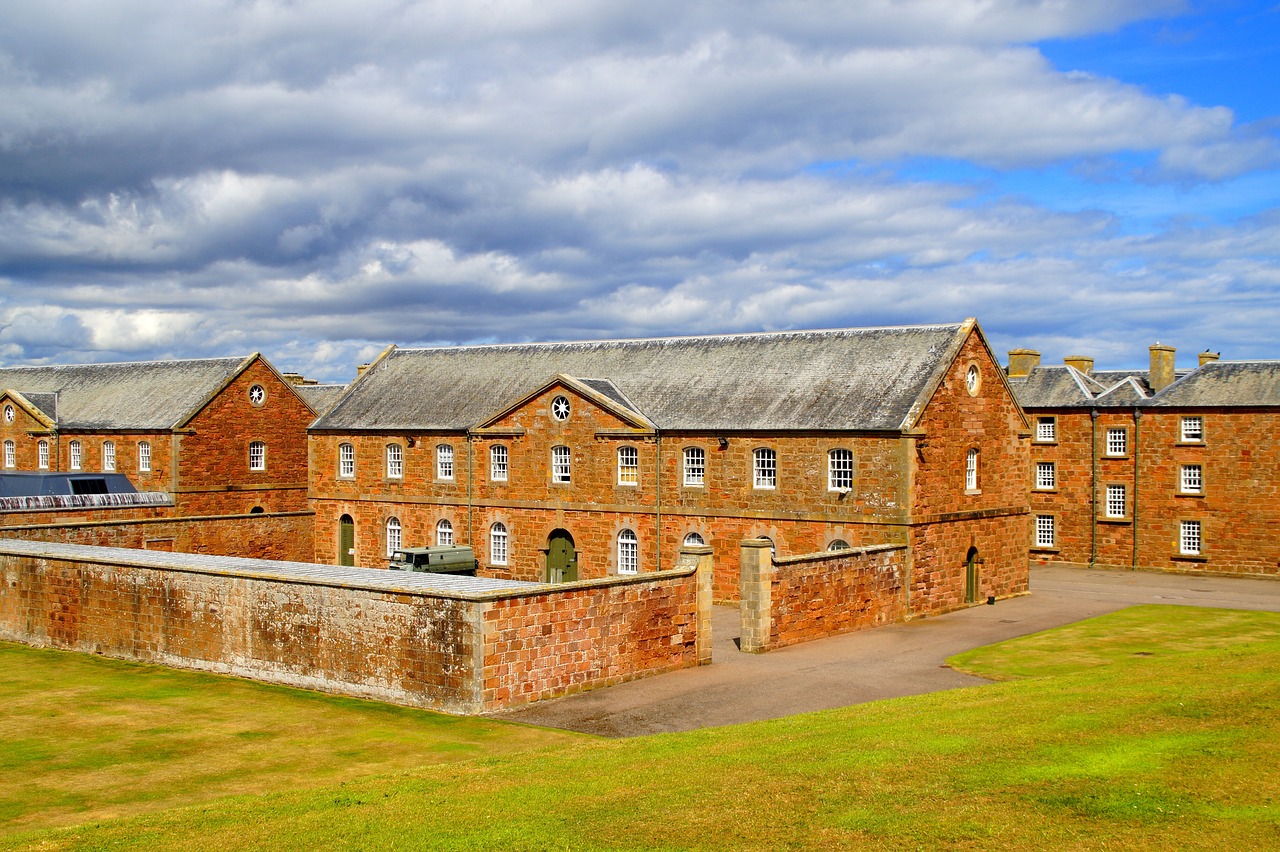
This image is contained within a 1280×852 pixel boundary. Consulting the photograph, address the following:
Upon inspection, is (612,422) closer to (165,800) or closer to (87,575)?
(87,575)

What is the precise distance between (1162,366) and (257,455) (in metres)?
41.7

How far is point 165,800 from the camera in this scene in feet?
50.8

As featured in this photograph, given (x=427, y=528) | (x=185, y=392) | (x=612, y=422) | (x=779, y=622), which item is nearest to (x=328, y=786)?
(x=779, y=622)

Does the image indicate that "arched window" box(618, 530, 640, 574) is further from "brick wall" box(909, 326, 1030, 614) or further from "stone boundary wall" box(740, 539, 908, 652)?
"brick wall" box(909, 326, 1030, 614)

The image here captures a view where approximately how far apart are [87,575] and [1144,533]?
134ft

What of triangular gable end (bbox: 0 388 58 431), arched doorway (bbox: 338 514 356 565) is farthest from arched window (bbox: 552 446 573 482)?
triangular gable end (bbox: 0 388 58 431)

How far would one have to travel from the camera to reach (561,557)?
132 feet

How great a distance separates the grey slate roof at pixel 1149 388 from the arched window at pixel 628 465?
54.3 ft

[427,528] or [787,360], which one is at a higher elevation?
[787,360]

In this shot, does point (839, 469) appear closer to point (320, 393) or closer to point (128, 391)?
point (128, 391)

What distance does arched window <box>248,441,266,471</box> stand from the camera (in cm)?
5191

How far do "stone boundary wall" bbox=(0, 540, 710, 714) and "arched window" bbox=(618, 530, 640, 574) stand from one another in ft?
43.2

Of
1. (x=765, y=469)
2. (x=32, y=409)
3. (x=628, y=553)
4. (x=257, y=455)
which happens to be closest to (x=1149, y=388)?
(x=765, y=469)

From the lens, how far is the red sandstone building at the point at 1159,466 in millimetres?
44125
